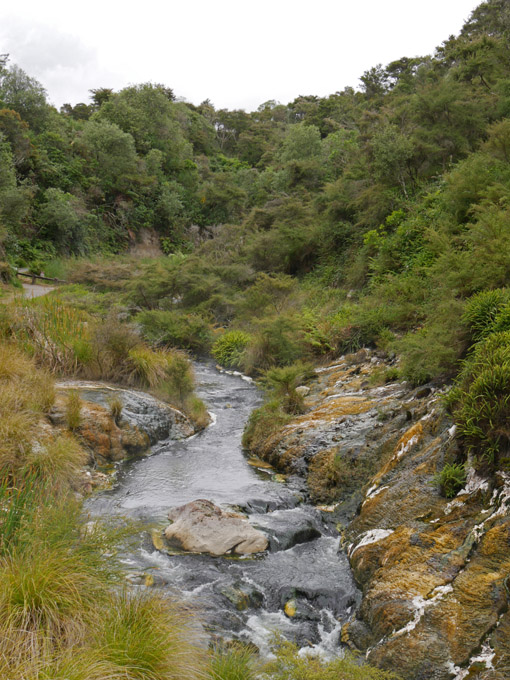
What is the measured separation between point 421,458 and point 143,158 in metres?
41.3

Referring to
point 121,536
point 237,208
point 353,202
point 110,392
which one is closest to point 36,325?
point 110,392

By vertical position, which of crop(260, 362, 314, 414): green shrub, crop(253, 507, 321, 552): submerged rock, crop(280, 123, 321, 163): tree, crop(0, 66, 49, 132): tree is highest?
crop(0, 66, 49, 132): tree

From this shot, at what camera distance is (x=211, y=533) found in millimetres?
5500

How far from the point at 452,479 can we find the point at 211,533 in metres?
2.66

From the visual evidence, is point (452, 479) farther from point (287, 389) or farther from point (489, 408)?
point (287, 389)

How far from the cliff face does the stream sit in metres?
0.27

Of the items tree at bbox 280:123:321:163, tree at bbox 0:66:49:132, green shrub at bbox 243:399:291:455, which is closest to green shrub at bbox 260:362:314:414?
green shrub at bbox 243:399:291:455

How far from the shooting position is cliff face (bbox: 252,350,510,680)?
331 cm

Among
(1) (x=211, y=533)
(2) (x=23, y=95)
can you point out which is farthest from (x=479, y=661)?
(2) (x=23, y=95)

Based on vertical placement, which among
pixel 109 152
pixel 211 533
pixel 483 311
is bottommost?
pixel 211 533

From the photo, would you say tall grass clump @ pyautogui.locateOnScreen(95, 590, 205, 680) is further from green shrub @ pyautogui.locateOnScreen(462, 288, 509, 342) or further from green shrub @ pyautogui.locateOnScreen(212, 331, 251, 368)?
green shrub @ pyautogui.locateOnScreen(212, 331, 251, 368)

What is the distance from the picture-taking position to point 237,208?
42.2 meters

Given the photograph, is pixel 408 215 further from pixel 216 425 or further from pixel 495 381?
pixel 495 381

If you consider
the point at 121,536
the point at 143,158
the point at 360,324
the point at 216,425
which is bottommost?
the point at 216,425
